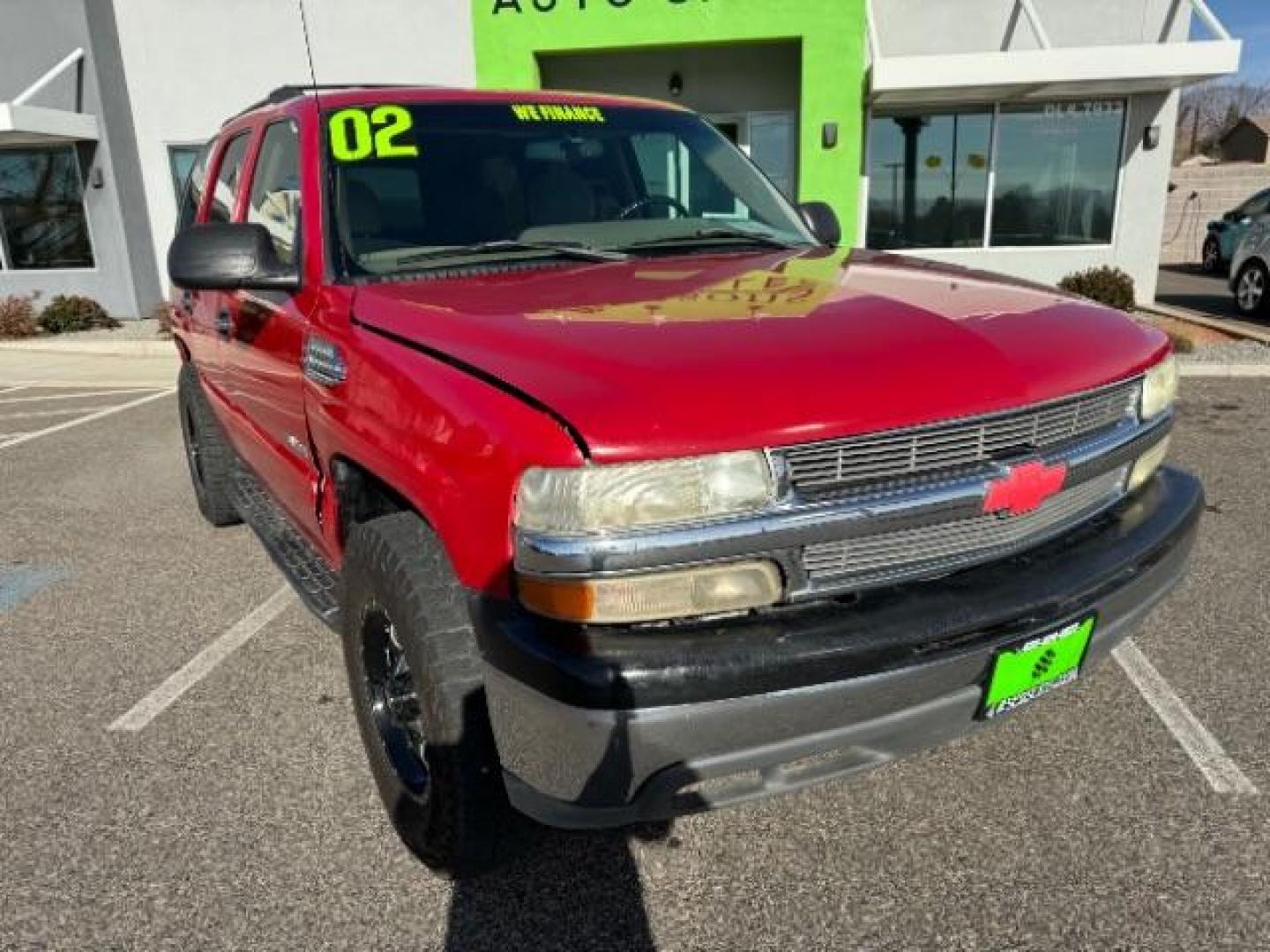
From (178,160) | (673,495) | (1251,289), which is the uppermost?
(178,160)

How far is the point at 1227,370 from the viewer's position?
857 cm

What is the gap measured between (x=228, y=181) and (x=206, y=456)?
152cm

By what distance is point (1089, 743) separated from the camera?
2857 mm

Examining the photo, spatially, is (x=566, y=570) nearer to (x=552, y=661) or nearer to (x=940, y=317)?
(x=552, y=661)

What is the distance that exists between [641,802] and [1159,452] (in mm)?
1830

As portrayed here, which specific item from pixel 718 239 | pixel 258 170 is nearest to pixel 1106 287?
pixel 718 239

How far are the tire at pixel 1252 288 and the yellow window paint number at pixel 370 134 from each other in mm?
12372

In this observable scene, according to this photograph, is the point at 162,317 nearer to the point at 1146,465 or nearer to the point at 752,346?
the point at 752,346

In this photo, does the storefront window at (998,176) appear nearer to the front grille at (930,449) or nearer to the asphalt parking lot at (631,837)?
the asphalt parking lot at (631,837)

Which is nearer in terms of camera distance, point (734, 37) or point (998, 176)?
point (734, 37)

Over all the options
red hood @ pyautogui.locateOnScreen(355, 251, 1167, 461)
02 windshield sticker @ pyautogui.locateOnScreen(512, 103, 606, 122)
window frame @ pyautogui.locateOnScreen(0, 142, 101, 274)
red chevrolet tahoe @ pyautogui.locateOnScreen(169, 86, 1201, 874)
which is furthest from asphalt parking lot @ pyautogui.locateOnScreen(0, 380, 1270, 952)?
window frame @ pyautogui.locateOnScreen(0, 142, 101, 274)

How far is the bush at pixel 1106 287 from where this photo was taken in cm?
1052

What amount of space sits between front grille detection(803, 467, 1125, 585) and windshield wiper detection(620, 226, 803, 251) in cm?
137

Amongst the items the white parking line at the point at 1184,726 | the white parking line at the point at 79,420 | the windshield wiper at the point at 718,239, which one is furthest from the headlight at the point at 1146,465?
the white parking line at the point at 79,420
